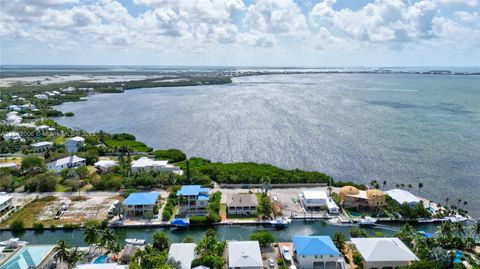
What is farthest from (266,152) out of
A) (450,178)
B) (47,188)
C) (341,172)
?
(47,188)

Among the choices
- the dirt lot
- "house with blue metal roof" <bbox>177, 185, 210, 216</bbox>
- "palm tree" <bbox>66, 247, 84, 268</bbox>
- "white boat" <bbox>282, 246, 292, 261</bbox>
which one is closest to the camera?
"palm tree" <bbox>66, 247, 84, 268</bbox>

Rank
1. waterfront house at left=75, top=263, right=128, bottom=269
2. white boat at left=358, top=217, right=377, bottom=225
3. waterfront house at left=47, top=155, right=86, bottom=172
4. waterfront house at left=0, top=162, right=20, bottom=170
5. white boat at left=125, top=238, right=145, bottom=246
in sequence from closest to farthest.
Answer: waterfront house at left=75, top=263, right=128, bottom=269 < white boat at left=125, top=238, right=145, bottom=246 < white boat at left=358, top=217, right=377, bottom=225 < waterfront house at left=0, top=162, right=20, bottom=170 < waterfront house at left=47, top=155, right=86, bottom=172

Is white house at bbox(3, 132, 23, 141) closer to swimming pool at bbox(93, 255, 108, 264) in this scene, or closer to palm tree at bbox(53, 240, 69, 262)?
palm tree at bbox(53, 240, 69, 262)

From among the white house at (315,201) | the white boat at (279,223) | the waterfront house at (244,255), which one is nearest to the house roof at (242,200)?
Result: the white boat at (279,223)

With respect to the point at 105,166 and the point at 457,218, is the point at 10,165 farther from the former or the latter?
the point at 457,218

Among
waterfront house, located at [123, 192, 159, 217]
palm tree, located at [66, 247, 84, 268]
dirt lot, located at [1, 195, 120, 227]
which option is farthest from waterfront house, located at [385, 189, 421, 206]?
palm tree, located at [66, 247, 84, 268]

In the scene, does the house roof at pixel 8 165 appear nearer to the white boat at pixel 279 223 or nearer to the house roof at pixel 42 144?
the house roof at pixel 42 144
